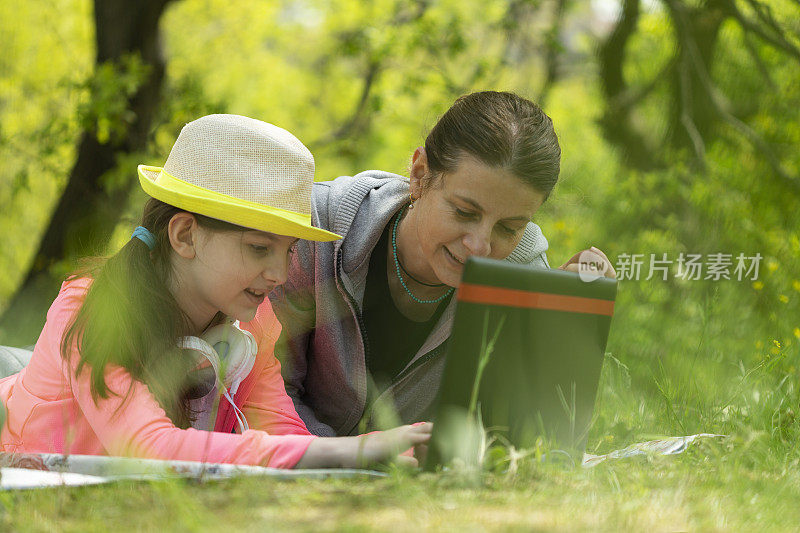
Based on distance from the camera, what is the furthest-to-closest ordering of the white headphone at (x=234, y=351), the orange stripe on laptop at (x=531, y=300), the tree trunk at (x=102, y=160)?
the tree trunk at (x=102, y=160) < the white headphone at (x=234, y=351) < the orange stripe on laptop at (x=531, y=300)

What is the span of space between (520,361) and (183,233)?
1.01m

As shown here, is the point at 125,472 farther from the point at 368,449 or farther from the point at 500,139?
the point at 500,139

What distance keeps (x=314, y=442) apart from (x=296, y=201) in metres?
0.72

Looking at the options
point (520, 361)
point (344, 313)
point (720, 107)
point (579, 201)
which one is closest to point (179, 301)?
point (344, 313)

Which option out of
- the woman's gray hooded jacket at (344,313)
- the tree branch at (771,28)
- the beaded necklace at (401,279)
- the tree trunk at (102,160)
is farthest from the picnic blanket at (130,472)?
the tree branch at (771,28)

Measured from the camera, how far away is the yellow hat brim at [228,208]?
7.29 ft

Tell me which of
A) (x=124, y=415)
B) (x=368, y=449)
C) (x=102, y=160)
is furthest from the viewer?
(x=102, y=160)

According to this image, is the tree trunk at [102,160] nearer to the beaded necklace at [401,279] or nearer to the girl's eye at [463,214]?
the beaded necklace at [401,279]

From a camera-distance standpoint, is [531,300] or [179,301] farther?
[179,301]

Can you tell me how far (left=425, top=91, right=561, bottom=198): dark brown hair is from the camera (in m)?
2.55

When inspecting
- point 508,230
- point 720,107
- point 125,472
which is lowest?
point 125,472

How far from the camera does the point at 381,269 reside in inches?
120

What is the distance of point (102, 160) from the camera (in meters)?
6.18

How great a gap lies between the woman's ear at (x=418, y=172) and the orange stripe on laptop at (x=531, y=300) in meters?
0.90
